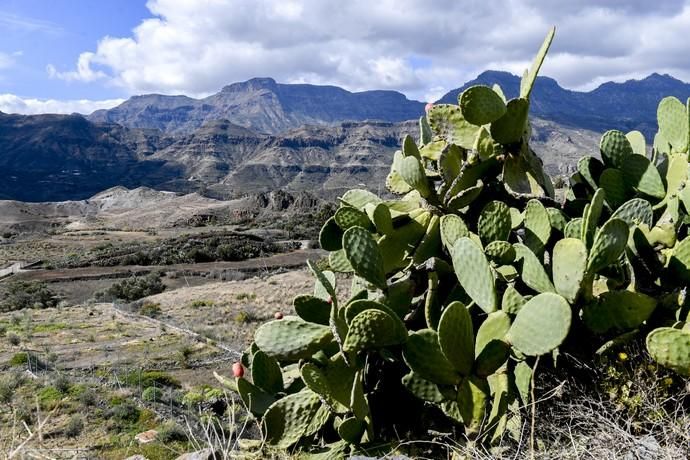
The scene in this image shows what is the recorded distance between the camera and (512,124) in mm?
2805

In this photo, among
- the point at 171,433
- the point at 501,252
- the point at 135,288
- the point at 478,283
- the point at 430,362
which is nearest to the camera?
the point at 430,362

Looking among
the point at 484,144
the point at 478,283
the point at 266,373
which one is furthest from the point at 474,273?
the point at 266,373

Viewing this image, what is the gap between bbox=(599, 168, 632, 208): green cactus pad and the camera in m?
3.01

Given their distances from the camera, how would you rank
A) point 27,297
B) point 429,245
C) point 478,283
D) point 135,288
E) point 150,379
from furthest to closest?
point 135,288
point 27,297
point 150,379
point 429,245
point 478,283

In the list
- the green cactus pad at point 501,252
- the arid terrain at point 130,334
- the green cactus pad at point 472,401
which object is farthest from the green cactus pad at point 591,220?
the arid terrain at point 130,334

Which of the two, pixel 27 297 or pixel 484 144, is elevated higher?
pixel 484 144

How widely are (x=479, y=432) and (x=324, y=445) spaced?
2.78 feet

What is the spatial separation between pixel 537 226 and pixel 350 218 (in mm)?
942

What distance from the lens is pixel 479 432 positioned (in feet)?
7.55

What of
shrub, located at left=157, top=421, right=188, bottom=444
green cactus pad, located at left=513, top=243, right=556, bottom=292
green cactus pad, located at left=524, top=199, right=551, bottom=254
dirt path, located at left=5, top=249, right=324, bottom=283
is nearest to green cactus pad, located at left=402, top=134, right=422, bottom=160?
green cactus pad, located at left=524, top=199, right=551, bottom=254

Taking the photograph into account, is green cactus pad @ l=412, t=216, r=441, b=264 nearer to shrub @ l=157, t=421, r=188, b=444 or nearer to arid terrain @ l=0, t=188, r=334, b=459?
arid terrain @ l=0, t=188, r=334, b=459

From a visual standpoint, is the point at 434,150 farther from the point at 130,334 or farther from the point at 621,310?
the point at 130,334

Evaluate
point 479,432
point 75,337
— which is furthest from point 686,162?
point 75,337

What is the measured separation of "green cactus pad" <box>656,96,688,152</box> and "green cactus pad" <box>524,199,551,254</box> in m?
1.04
